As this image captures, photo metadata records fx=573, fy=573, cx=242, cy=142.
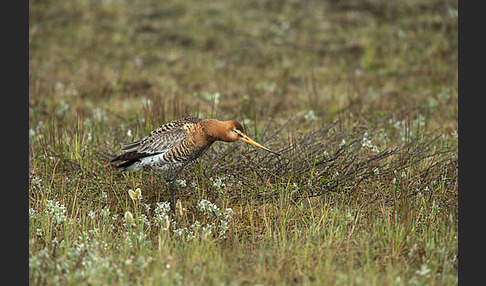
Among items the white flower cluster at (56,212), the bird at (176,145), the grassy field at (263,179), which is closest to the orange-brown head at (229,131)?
the bird at (176,145)

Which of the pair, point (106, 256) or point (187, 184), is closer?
point (106, 256)

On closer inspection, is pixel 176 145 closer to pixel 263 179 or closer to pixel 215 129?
pixel 215 129

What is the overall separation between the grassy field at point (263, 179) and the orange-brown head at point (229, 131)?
484 millimetres

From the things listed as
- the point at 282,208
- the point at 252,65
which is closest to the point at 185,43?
the point at 252,65

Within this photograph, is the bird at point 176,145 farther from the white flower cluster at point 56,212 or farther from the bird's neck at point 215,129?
the white flower cluster at point 56,212

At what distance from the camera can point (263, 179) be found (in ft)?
19.4

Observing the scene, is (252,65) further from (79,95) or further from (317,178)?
(317,178)

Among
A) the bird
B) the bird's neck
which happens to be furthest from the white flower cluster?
the bird's neck

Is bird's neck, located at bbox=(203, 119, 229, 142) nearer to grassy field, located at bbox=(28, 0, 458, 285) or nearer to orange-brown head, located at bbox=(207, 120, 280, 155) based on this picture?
orange-brown head, located at bbox=(207, 120, 280, 155)

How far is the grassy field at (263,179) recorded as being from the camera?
4520 millimetres

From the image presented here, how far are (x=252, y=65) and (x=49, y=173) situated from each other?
671 cm

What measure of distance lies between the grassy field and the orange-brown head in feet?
1.59

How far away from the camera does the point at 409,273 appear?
4527mm

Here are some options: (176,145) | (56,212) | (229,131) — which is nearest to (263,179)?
(229,131)
